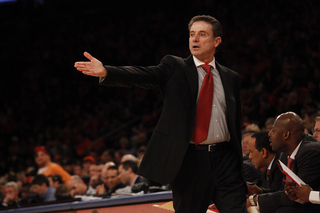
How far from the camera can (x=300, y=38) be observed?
7.96 metres

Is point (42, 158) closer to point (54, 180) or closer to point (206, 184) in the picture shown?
point (54, 180)

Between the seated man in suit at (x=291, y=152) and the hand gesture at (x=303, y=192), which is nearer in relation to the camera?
the hand gesture at (x=303, y=192)

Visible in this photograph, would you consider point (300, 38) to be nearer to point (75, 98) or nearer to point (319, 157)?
point (319, 157)

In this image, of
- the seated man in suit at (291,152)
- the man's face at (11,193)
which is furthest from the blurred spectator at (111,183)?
the seated man in suit at (291,152)

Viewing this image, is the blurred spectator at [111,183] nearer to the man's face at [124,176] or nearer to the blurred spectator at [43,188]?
the man's face at [124,176]

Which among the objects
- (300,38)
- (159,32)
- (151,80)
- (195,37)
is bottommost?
(151,80)

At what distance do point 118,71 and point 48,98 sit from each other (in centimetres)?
1083

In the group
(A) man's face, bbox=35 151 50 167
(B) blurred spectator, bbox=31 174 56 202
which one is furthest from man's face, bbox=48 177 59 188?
(A) man's face, bbox=35 151 50 167

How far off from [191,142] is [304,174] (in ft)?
2.88

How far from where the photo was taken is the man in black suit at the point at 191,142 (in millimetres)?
2266

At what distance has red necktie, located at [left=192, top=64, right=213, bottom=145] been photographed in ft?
7.66

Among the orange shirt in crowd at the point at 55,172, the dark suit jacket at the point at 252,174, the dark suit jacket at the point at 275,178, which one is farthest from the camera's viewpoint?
the orange shirt in crowd at the point at 55,172

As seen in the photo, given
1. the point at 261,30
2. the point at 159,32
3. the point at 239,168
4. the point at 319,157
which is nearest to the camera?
the point at 239,168

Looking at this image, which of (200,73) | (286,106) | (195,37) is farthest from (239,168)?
(286,106)
